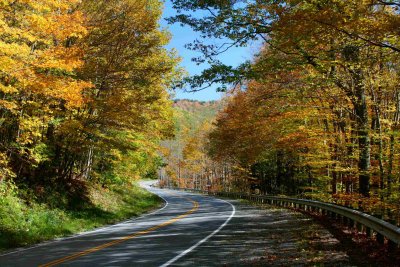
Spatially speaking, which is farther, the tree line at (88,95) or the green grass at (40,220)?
the tree line at (88,95)

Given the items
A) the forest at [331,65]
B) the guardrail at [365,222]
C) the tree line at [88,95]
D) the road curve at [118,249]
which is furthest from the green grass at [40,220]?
the guardrail at [365,222]

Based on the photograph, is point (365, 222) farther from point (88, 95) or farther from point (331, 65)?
point (88, 95)

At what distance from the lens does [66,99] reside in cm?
1401

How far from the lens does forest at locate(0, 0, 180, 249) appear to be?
522 inches

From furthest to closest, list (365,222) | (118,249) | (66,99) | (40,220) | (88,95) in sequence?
(88,95) → (40,220) → (66,99) → (118,249) → (365,222)

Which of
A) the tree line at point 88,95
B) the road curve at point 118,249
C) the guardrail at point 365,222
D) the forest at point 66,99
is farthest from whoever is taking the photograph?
the tree line at point 88,95

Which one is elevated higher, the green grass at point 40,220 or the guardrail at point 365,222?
the guardrail at point 365,222

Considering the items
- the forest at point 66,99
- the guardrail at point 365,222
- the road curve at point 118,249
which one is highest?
the forest at point 66,99

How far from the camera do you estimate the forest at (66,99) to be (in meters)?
13.2

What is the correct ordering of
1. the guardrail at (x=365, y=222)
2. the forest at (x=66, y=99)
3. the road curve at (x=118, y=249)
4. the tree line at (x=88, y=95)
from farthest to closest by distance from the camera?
the tree line at (x=88, y=95) < the forest at (x=66, y=99) < the road curve at (x=118, y=249) < the guardrail at (x=365, y=222)

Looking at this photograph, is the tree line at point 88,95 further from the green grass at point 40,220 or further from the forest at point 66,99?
the green grass at point 40,220

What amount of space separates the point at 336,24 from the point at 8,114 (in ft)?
48.8

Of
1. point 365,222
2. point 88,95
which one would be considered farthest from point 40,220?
point 365,222

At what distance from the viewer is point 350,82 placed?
45.3ft
